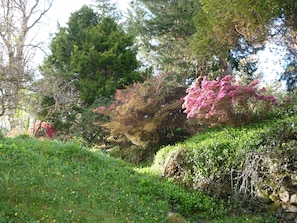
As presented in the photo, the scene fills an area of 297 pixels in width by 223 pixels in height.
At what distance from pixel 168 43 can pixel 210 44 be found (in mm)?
4861

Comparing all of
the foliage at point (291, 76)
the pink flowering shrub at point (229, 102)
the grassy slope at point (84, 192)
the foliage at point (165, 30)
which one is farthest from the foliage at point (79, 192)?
the foliage at point (291, 76)

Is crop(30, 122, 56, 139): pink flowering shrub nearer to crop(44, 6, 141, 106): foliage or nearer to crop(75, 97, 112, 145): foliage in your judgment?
crop(75, 97, 112, 145): foliage

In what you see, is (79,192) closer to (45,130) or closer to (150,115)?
(150,115)

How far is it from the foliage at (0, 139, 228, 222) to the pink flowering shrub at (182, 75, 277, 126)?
6.71 ft

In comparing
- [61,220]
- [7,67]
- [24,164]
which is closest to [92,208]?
[61,220]

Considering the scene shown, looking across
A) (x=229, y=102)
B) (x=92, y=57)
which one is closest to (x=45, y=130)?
(x=92, y=57)

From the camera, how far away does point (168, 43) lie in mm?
14133

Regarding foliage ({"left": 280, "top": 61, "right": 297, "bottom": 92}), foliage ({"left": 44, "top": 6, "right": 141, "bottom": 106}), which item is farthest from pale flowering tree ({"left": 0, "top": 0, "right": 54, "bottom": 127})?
foliage ({"left": 280, "top": 61, "right": 297, "bottom": 92})

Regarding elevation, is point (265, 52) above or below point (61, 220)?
above

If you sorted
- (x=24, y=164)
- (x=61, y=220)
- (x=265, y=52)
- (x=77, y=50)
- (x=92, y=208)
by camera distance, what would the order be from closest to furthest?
(x=61, y=220) < (x=92, y=208) < (x=24, y=164) < (x=265, y=52) < (x=77, y=50)

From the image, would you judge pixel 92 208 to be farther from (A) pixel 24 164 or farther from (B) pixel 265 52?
(B) pixel 265 52

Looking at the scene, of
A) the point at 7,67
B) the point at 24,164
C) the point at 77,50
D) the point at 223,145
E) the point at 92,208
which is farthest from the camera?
the point at 77,50

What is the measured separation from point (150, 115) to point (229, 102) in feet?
9.89

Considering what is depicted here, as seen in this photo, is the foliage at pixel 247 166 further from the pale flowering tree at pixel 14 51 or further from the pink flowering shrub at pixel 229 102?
the pale flowering tree at pixel 14 51
